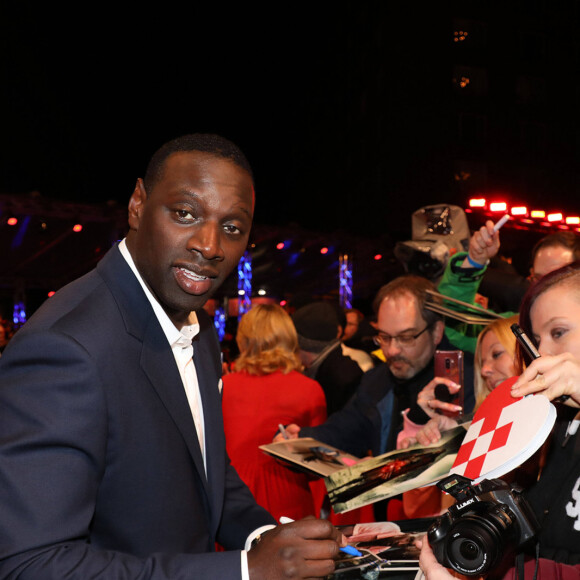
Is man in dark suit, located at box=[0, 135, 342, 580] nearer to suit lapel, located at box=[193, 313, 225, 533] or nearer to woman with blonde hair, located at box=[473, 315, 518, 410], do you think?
suit lapel, located at box=[193, 313, 225, 533]

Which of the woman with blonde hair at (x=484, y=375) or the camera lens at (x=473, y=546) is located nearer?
the camera lens at (x=473, y=546)

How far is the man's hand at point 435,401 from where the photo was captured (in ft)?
8.87

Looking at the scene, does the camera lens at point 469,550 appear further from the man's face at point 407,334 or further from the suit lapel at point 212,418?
the man's face at point 407,334

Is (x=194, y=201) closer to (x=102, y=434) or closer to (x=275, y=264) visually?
(x=102, y=434)

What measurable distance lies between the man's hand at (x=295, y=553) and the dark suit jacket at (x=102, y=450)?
2.2 inches

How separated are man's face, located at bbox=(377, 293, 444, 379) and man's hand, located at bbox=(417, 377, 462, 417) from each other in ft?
1.67

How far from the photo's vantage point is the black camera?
1.29m

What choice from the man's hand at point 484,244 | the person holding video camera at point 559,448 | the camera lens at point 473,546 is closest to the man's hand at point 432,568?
the person holding video camera at point 559,448

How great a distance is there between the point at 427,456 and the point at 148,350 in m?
1.09

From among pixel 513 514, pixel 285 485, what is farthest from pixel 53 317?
pixel 285 485

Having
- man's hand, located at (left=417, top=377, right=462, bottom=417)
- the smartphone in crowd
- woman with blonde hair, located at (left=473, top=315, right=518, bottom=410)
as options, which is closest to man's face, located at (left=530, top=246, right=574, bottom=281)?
woman with blonde hair, located at (left=473, top=315, right=518, bottom=410)

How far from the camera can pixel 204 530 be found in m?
1.64

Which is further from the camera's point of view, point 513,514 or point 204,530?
point 204,530

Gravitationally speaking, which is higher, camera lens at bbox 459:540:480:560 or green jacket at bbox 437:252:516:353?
green jacket at bbox 437:252:516:353
